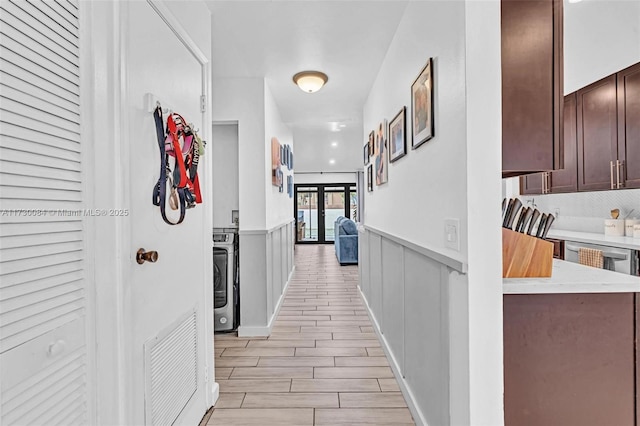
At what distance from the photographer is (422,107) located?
6.39 ft

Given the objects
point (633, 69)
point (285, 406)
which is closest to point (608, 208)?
point (633, 69)

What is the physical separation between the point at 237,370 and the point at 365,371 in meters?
0.94

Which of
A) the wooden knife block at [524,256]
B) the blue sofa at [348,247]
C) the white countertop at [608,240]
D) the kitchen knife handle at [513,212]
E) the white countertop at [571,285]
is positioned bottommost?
the blue sofa at [348,247]

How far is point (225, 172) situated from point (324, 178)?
25.5ft

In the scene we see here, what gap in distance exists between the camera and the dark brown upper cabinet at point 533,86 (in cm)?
141

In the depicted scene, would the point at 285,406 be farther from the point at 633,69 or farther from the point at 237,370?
the point at 633,69

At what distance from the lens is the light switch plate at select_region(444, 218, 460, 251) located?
1.47m

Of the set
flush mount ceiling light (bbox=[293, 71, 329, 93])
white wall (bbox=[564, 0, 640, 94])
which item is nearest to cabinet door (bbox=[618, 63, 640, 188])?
white wall (bbox=[564, 0, 640, 94])

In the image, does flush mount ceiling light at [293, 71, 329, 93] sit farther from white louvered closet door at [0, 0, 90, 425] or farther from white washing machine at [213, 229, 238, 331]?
white louvered closet door at [0, 0, 90, 425]

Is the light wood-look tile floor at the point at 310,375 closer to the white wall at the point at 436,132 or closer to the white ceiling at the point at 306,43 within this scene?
the white wall at the point at 436,132

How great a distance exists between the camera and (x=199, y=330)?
6.73 feet

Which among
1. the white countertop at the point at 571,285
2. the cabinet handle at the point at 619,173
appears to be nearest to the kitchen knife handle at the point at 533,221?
the white countertop at the point at 571,285

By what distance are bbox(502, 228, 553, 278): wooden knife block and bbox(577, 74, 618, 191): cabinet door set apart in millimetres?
2492

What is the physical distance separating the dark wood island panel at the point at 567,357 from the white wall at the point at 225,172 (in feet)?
9.40
